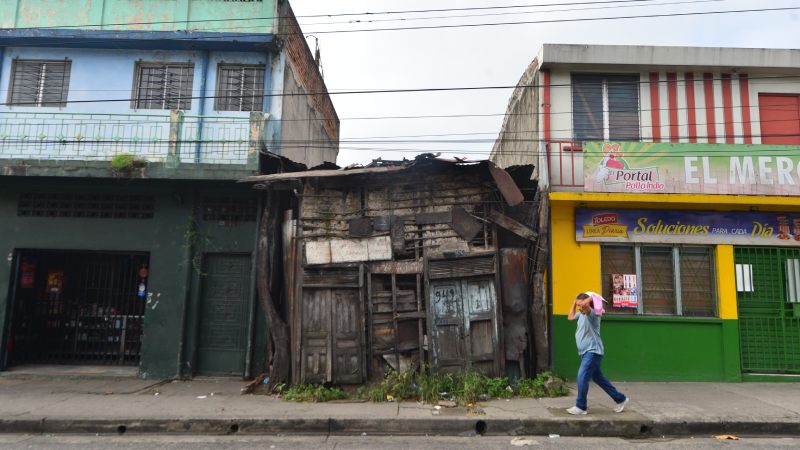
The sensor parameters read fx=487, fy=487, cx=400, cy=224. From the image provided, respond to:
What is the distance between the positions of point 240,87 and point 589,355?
8174 millimetres

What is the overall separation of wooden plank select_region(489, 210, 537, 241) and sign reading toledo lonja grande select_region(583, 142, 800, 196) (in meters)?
1.73

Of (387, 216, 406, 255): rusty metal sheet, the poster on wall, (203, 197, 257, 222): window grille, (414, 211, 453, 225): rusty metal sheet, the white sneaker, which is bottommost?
the white sneaker

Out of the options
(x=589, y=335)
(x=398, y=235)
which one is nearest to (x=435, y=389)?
(x=589, y=335)

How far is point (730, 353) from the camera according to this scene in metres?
8.82

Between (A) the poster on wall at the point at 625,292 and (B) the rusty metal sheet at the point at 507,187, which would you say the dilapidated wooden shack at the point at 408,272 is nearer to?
(B) the rusty metal sheet at the point at 507,187

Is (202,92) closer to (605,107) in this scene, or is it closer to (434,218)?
(434,218)

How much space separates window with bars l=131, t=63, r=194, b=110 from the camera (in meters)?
9.88

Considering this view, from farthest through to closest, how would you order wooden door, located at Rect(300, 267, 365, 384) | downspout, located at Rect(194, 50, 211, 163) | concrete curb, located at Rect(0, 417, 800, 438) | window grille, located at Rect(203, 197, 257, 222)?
window grille, located at Rect(203, 197, 257, 222) → downspout, located at Rect(194, 50, 211, 163) → wooden door, located at Rect(300, 267, 365, 384) → concrete curb, located at Rect(0, 417, 800, 438)

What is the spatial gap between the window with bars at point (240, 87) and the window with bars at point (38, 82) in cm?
312

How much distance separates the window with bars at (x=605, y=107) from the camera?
9.66 metres

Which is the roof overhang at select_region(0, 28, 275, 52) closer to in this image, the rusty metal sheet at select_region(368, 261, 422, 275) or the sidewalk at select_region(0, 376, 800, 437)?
the rusty metal sheet at select_region(368, 261, 422, 275)

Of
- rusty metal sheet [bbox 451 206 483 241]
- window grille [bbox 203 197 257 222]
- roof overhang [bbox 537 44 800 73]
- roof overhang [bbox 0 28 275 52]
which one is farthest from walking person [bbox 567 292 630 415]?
roof overhang [bbox 0 28 275 52]

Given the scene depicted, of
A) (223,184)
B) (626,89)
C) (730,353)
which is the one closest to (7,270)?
(223,184)

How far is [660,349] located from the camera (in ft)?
29.0
